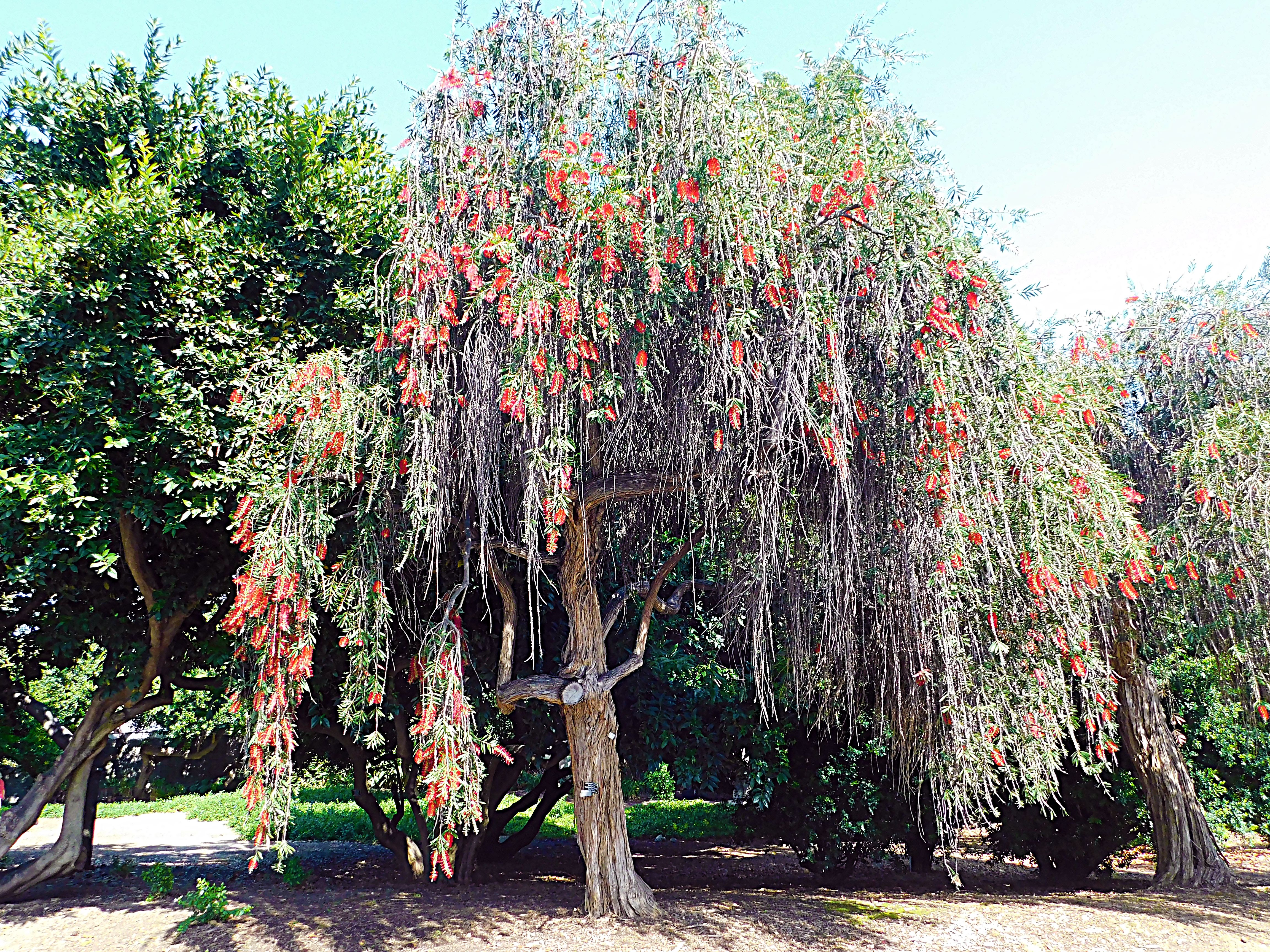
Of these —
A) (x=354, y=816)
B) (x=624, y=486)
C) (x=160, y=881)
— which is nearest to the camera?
(x=624, y=486)

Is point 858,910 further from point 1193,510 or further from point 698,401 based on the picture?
point 698,401

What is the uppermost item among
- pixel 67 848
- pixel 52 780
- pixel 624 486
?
pixel 624 486

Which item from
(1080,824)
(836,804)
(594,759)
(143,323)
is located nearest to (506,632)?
(594,759)

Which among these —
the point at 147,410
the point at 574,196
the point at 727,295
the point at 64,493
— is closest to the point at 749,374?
the point at 727,295

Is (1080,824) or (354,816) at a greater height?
(1080,824)

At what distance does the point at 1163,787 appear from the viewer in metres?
6.94

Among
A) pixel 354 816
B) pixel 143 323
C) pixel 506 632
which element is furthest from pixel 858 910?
pixel 354 816

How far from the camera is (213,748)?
32.9 ft

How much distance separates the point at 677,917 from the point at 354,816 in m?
10.8

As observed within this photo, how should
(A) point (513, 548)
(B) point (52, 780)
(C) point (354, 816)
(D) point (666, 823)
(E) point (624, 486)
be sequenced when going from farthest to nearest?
1. (C) point (354, 816)
2. (D) point (666, 823)
3. (B) point (52, 780)
4. (E) point (624, 486)
5. (A) point (513, 548)

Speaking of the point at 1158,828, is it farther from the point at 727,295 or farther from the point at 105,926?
the point at 105,926

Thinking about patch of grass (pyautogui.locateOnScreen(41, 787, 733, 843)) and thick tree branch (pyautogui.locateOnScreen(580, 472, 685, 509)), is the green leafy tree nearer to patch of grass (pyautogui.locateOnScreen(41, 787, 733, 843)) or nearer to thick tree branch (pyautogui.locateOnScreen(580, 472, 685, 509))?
thick tree branch (pyautogui.locateOnScreen(580, 472, 685, 509))

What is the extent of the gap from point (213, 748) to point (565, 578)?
693cm

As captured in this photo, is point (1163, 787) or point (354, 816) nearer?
point (1163, 787)
